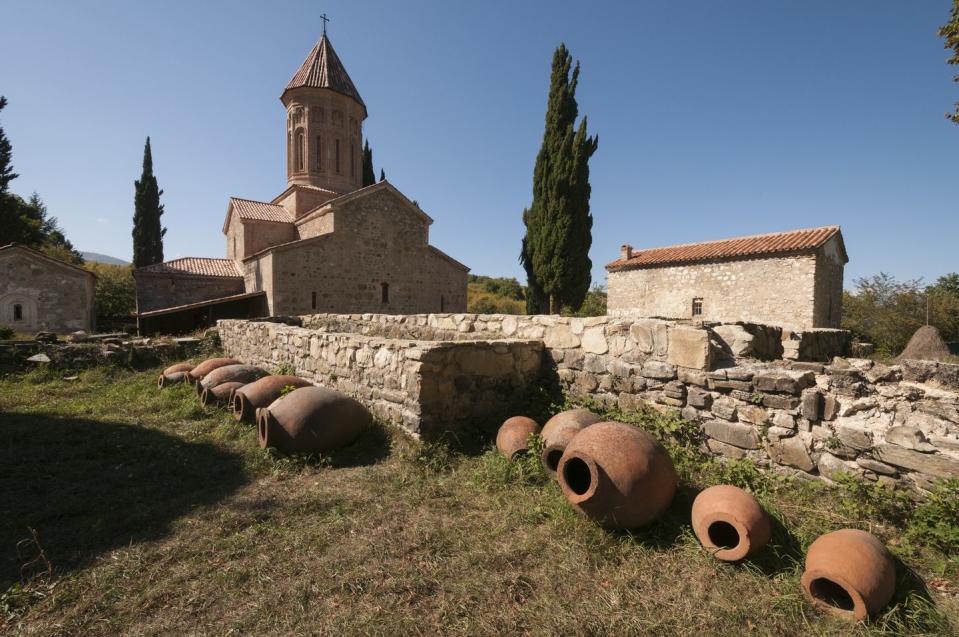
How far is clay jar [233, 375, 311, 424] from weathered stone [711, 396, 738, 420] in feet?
15.6

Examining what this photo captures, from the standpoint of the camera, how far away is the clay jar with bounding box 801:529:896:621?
1.90m

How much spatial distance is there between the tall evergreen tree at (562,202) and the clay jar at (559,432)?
15.2 m

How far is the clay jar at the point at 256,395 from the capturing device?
4953 millimetres

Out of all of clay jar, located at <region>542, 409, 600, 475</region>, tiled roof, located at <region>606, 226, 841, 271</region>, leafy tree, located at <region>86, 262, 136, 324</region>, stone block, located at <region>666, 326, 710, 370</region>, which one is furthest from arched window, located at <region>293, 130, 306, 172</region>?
stone block, located at <region>666, 326, 710, 370</region>

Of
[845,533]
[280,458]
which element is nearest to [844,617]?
[845,533]

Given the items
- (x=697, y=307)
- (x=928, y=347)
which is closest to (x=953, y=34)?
(x=928, y=347)

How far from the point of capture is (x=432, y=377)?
4.10 meters

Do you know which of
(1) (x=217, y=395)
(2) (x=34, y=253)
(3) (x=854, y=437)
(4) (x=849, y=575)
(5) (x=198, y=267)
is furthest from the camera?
(5) (x=198, y=267)

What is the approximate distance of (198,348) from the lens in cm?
A: 1048

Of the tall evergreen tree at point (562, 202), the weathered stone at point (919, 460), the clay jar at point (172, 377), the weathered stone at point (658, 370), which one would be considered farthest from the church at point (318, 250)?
the weathered stone at point (919, 460)

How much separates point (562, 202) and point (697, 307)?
289 inches

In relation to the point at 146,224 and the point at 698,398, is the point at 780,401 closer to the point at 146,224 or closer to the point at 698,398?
the point at 698,398

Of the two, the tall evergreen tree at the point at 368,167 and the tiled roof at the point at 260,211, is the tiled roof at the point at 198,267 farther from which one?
the tall evergreen tree at the point at 368,167

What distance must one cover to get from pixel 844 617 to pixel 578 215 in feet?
58.5
